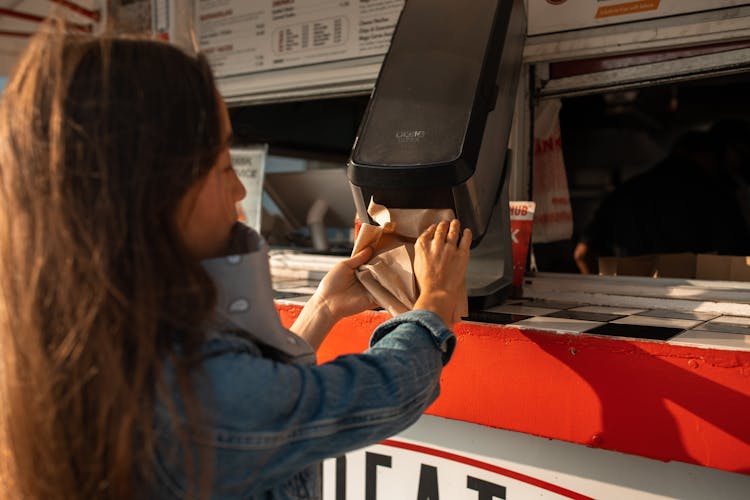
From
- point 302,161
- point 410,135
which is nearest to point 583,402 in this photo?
point 410,135

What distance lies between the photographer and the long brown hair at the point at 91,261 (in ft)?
1.94

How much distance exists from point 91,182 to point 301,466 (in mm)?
376

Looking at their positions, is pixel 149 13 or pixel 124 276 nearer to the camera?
pixel 124 276

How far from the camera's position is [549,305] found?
1.45 m

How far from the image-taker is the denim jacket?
626 millimetres

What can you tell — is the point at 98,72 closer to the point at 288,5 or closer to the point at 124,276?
the point at 124,276

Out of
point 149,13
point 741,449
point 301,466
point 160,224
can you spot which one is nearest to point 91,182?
point 160,224

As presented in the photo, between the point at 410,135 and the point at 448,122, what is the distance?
0.08 meters

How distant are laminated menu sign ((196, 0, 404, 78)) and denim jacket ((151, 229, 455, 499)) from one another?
133 cm

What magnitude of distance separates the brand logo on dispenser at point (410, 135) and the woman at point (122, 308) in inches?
22.5

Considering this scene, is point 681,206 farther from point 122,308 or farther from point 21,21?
point 21,21

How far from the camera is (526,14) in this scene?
1.63 m

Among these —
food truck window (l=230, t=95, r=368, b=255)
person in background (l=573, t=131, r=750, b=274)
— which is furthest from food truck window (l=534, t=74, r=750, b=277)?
food truck window (l=230, t=95, r=368, b=255)

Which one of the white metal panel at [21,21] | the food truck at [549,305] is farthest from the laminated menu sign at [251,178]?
the white metal panel at [21,21]
